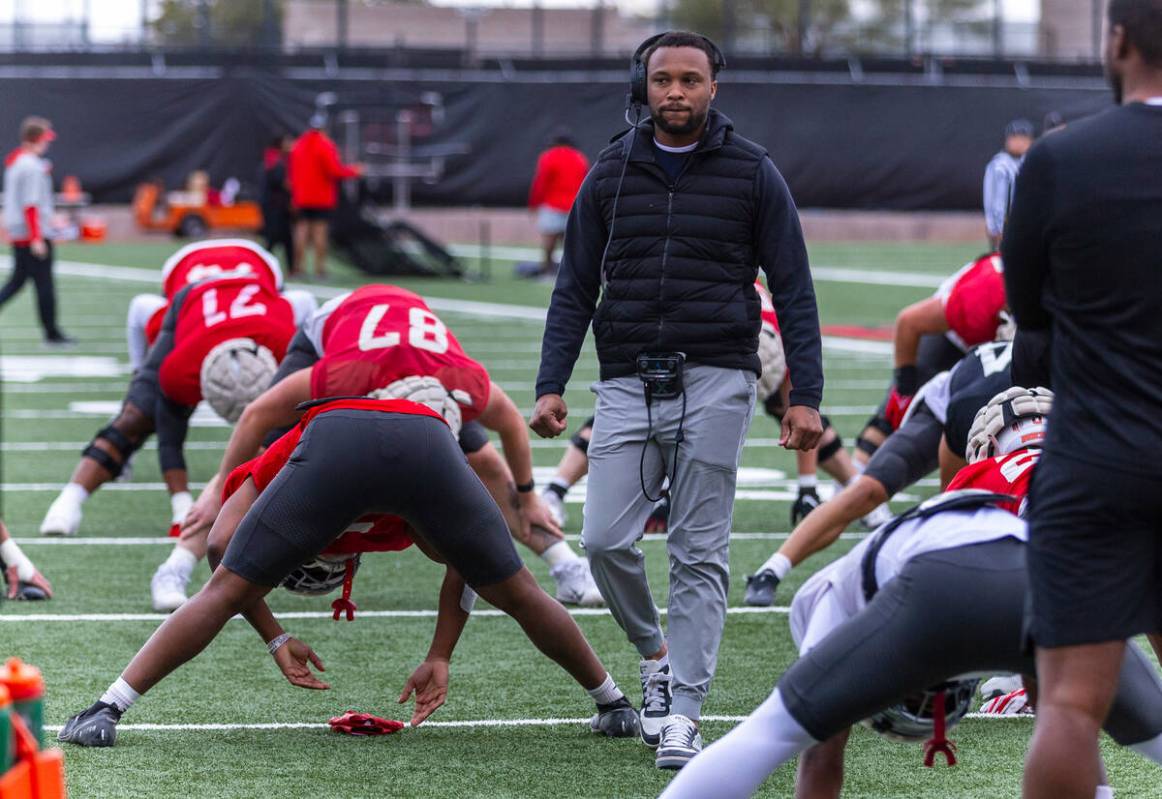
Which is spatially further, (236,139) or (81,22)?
(81,22)

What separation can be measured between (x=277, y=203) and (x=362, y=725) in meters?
19.0

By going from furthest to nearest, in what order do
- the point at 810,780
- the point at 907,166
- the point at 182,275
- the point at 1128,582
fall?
1. the point at 907,166
2. the point at 182,275
3. the point at 810,780
4. the point at 1128,582

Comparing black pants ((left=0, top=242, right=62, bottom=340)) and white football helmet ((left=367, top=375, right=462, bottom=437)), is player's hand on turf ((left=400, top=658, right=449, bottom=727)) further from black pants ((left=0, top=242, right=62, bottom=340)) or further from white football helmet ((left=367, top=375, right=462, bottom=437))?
black pants ((left=0, top=242, right=62, bottom=340))

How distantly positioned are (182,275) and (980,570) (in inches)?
240

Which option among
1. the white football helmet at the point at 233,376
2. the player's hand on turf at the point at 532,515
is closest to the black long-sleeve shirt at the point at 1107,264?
the player's hand on turf at the point at 532,515

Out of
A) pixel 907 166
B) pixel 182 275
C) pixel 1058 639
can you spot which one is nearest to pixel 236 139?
pixel 907 166

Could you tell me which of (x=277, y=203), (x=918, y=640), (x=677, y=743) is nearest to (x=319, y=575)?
(x=677, y=743)

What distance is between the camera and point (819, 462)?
909cm

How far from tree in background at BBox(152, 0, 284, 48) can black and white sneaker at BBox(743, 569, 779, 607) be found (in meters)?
29.6

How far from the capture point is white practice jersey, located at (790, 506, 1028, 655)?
138 inches

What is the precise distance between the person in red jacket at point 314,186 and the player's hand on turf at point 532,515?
52.8 ft

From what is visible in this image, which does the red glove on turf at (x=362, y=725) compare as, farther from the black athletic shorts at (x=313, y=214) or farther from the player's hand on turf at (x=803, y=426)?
the black athletic shorts at (x=313, y=214)

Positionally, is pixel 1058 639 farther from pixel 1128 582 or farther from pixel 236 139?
pixel 236 139

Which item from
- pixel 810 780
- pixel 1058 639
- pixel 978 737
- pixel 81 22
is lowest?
pixel 978 737
